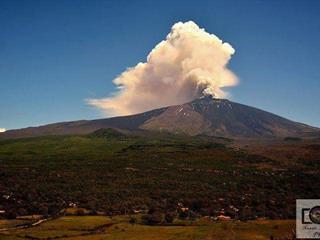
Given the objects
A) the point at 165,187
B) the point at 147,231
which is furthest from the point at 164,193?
the point at 147,231

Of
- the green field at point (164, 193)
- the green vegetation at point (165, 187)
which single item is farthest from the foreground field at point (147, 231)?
the green vegetation at point (165, 187)

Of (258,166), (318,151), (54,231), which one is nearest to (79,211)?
(54,231)

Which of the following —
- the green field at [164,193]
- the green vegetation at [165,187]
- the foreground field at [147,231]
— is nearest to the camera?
the foreground field at [147,231]

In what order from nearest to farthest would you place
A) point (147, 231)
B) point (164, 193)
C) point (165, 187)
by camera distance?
point (147, 231) < point (164, 193) < point (165, 187)

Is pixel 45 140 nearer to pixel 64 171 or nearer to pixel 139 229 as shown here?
pixel 64 171

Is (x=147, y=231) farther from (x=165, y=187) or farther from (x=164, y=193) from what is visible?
(x=165, y=187)

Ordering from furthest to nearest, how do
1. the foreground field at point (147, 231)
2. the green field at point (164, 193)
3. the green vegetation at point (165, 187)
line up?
the green vegetation at point (165, 187) < the green field at point (164, 193) < the foreground field at point (147, 231)

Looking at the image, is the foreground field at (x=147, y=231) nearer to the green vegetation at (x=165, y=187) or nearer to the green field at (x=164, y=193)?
the green field at (x=164, y=193)

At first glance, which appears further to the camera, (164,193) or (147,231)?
(164,193)

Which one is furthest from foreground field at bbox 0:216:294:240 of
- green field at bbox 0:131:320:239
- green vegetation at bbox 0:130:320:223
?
green vegetation at bbox 0:130:320:223
